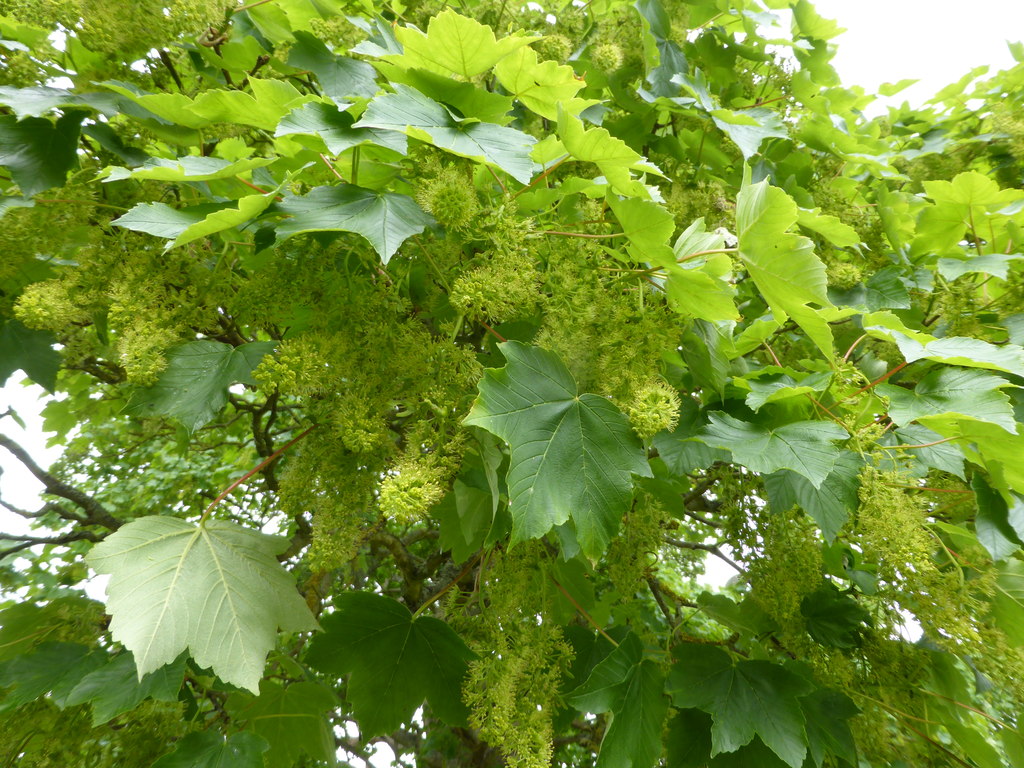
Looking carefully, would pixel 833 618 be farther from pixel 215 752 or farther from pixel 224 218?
pixel 224 218

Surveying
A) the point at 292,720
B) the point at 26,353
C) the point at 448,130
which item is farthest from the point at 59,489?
the point at 448,130

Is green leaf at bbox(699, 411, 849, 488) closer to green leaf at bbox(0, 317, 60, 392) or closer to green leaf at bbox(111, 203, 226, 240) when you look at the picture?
green leaf at bbox(111, 203, 226, 240)

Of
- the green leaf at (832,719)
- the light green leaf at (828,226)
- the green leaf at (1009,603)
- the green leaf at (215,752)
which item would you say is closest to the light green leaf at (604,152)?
the light green leaf at (828,226)

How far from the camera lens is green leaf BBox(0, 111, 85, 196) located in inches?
60.9

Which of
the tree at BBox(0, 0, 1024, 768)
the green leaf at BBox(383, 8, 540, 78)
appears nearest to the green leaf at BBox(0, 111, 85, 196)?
the tree at BBox(0, 0, 1024, 768)

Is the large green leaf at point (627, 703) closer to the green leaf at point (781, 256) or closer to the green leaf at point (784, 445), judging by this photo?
the green leaf at point (784, 445)

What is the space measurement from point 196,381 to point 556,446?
2.82 feet

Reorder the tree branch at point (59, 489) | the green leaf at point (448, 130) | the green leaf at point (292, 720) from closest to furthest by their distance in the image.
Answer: the green leaf at point (448, 130)
the green leaf at point (292, 720)
the tree branch at point (59, 489)

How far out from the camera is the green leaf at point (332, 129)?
1.25 meters

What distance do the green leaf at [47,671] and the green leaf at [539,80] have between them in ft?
6.08

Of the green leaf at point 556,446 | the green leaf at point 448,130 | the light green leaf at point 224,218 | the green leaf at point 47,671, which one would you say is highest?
the green leaf at point 448,130

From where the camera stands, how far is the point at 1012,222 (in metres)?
1.98

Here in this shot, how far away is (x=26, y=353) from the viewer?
1.81m

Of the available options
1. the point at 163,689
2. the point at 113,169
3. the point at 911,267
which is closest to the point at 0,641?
the point at 163,689
